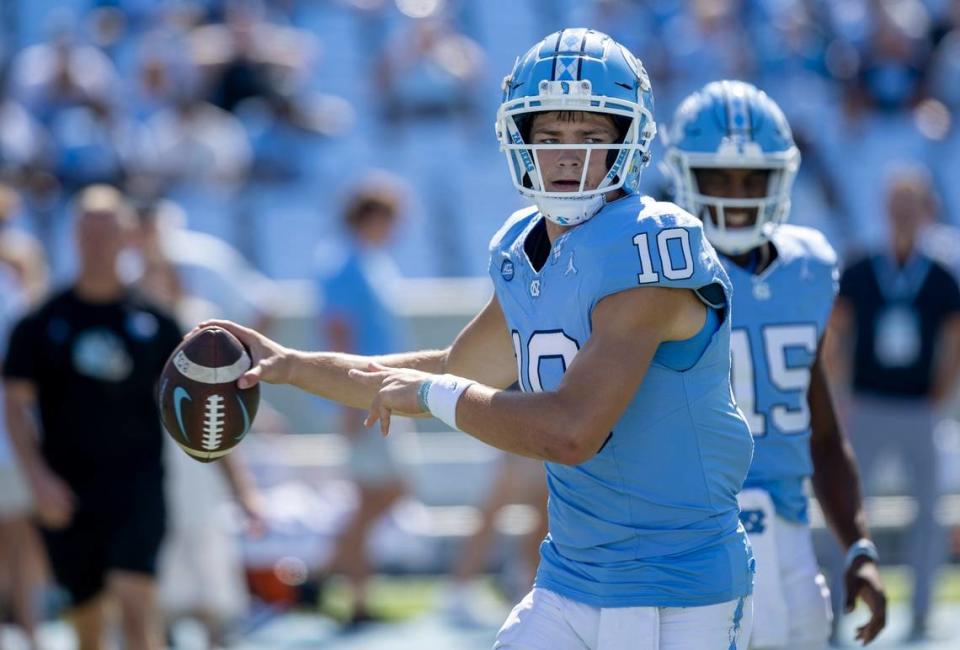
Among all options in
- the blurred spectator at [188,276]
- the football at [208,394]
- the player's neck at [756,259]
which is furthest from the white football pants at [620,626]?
the blurred spectator at [188,276]

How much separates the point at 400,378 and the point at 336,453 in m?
6.37

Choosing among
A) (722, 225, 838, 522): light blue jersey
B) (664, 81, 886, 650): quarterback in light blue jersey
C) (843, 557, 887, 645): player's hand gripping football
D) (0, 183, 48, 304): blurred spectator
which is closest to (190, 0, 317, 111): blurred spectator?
(0, 183, 48, 304): blurred spectator

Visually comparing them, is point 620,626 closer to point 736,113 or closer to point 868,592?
point 868,592

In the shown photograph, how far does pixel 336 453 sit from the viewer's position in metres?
9.60

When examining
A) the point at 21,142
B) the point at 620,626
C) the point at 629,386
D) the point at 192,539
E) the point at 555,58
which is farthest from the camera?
the point at 21,142

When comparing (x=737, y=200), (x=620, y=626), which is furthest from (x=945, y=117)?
(x=620, y=626)

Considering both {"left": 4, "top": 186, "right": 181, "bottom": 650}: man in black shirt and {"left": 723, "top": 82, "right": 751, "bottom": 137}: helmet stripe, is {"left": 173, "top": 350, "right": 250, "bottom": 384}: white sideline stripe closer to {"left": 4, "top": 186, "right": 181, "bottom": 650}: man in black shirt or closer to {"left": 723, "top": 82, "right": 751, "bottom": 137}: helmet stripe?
{"left": 723, "top": 82, "right": 751, "bottom": 137}: helmet stripe

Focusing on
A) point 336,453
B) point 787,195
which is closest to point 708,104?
point 787,195

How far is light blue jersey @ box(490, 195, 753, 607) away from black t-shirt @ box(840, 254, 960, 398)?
5.00m

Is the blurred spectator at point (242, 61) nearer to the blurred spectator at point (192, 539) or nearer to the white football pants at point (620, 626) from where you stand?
the blurred spectator at point (192, 539)

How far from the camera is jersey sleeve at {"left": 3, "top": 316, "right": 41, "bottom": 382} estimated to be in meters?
6.52

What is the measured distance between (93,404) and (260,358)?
3065 mm

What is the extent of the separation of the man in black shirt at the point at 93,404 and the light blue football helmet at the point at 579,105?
3.26 m

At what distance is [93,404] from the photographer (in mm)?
6516
